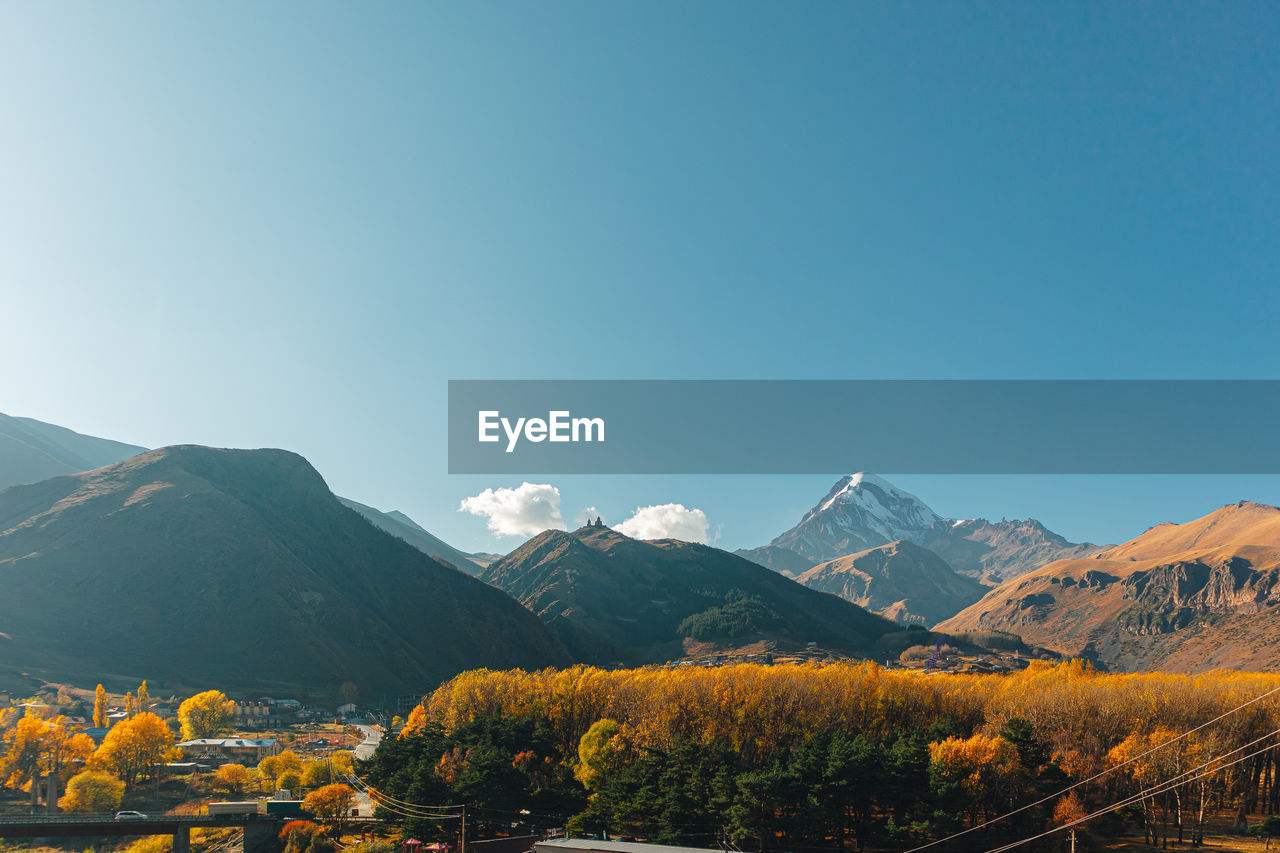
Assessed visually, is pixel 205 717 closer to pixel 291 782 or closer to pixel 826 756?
pixel 291 782

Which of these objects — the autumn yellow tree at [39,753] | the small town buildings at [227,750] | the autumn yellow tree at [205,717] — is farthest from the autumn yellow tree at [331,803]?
the autumn yellow tree at [205,717]

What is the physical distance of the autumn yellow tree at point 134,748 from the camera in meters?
93.3

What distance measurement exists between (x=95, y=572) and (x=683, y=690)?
192 meters

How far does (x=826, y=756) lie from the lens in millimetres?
63312

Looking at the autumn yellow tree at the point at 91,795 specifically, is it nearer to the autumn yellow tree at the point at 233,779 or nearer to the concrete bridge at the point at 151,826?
the concrete bridge at the point at 151,826

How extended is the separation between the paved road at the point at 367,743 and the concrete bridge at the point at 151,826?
89.8ft

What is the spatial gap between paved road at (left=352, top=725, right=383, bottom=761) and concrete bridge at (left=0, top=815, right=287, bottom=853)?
27373mm

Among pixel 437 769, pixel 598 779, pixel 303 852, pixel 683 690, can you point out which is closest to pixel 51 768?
pixel 303 852

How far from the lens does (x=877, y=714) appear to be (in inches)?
3219

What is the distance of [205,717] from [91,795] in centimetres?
4272

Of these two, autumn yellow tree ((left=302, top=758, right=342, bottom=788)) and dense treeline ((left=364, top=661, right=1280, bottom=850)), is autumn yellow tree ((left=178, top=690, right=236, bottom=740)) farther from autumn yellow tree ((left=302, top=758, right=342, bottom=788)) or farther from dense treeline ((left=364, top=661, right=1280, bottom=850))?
dense treeline ((left=364, top=661, right=1280, bottom=850))

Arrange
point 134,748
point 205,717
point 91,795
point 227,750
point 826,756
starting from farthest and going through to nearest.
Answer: point 205,717, point 227,750, point 134,748, point 91,795, point 826,756

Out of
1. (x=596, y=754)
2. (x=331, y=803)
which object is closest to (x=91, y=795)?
(x=331, y=803)

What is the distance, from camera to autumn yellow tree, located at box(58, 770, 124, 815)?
83.0 meters
